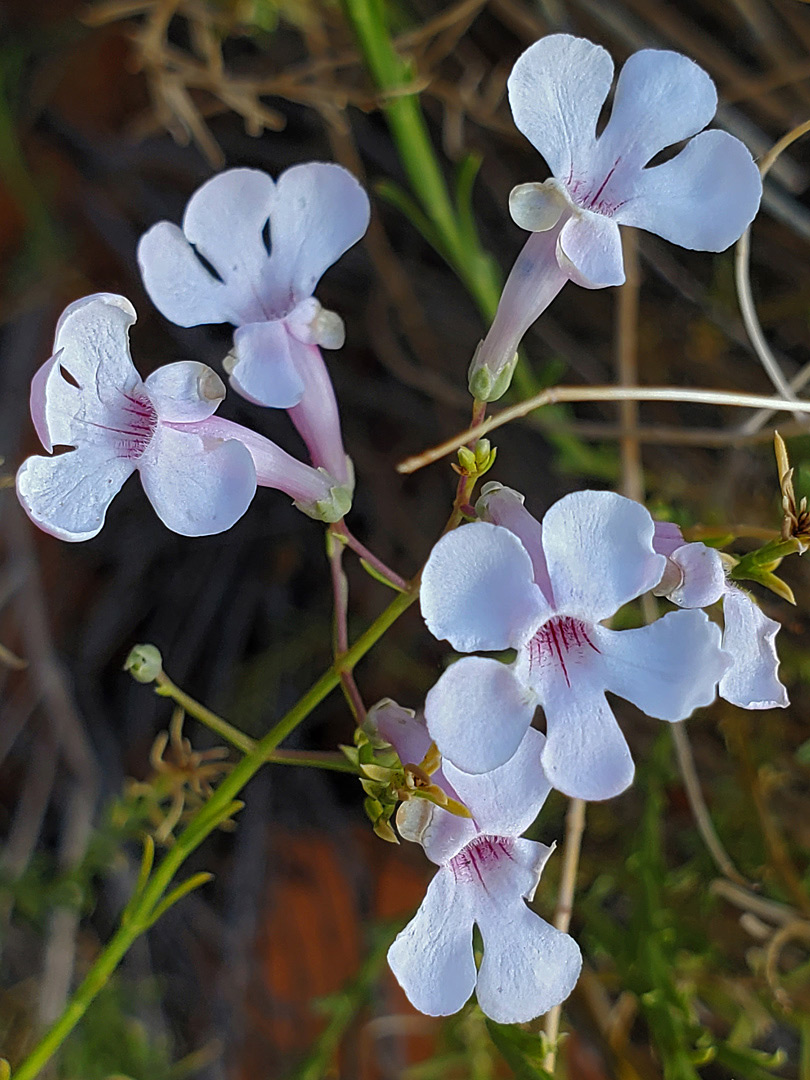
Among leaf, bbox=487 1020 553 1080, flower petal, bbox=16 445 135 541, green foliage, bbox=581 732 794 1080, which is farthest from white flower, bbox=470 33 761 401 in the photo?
green foliage, bbox=581 732 794 1080

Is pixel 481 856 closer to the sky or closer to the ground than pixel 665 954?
closer to the sky

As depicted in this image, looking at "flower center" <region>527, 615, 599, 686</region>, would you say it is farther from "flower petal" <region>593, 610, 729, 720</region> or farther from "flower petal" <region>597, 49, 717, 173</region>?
"flower petal" <region>597, 49, 717, 173</region>

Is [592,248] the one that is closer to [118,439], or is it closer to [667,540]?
[667,540]

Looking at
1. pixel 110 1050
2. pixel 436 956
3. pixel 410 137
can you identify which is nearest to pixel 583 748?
pixel 436 956

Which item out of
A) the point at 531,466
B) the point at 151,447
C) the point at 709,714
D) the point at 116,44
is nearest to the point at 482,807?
the point at 151,447

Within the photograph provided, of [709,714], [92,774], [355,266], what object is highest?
[355,266]

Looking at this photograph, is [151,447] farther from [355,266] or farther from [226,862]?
[226,862]
